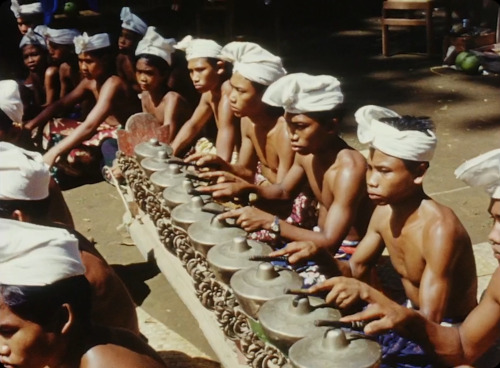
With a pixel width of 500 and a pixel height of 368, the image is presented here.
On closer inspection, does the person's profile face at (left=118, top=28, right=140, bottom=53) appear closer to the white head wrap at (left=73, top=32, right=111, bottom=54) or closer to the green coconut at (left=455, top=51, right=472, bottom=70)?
the white head wrap at (left=73, top=32, right=111, bottom=54)

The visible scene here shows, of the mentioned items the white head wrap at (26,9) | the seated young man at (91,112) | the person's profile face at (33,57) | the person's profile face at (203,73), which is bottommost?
the seated young man at (91,112)

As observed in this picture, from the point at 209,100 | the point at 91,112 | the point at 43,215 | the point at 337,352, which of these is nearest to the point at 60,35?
the point at 91,112

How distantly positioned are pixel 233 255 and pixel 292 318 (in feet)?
1.93

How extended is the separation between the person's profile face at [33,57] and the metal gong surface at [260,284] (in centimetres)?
486

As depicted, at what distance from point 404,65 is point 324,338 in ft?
25.2

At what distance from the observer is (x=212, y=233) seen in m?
3.23

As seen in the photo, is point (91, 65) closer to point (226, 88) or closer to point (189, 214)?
point (226, 88)

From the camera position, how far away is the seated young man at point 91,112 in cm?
593

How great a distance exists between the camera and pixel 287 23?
12344 mm

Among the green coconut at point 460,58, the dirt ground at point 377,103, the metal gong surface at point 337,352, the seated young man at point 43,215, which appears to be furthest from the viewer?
the green coconut at point 460,58

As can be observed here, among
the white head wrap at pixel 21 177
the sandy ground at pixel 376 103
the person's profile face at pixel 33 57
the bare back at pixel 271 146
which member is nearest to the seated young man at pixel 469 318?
the white head wrap at pixel 21 177

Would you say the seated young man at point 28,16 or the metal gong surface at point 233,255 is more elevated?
the seated young man at point 28,16

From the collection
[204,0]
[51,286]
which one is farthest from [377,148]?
[204,0]

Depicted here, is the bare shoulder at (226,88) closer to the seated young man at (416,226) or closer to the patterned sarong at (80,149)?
the patterned sarong at (80,149)
